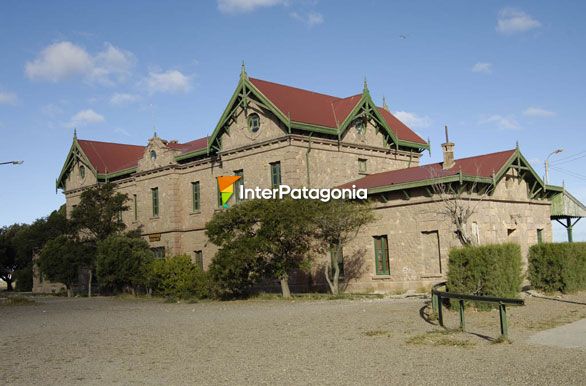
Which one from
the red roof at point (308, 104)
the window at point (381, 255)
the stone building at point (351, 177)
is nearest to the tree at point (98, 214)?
the stone building at point (351, 177)

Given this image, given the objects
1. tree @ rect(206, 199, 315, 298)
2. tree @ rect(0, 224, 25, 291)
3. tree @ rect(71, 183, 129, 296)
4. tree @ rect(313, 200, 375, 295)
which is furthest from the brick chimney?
tree @ rect(0, 224, 25, 291)

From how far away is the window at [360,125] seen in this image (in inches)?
1374

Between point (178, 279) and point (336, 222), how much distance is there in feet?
30.2

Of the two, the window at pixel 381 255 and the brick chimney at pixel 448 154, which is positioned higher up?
the brick chimney at pixel 448 154

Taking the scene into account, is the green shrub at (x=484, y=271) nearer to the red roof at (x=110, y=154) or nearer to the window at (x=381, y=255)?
the window at (x=381, y=255)

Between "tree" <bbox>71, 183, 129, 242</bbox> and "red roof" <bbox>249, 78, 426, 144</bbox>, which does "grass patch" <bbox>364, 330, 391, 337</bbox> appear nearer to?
"red roof" <bbox>249, 78, 426, 144</bbox>

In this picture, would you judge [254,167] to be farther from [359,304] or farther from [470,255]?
[470,255]

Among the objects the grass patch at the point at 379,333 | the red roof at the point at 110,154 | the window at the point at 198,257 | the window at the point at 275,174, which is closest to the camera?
the grass patch at the point at 379,333

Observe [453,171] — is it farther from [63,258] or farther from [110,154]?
[110,154]


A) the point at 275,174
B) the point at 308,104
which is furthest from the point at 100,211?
the point at 308,104

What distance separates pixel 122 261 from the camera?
36094 mm

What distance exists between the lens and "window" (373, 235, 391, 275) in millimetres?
29688

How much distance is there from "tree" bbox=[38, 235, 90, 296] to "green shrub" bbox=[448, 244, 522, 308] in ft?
90.2

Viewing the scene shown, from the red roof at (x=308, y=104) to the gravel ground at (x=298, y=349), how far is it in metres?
13.2
